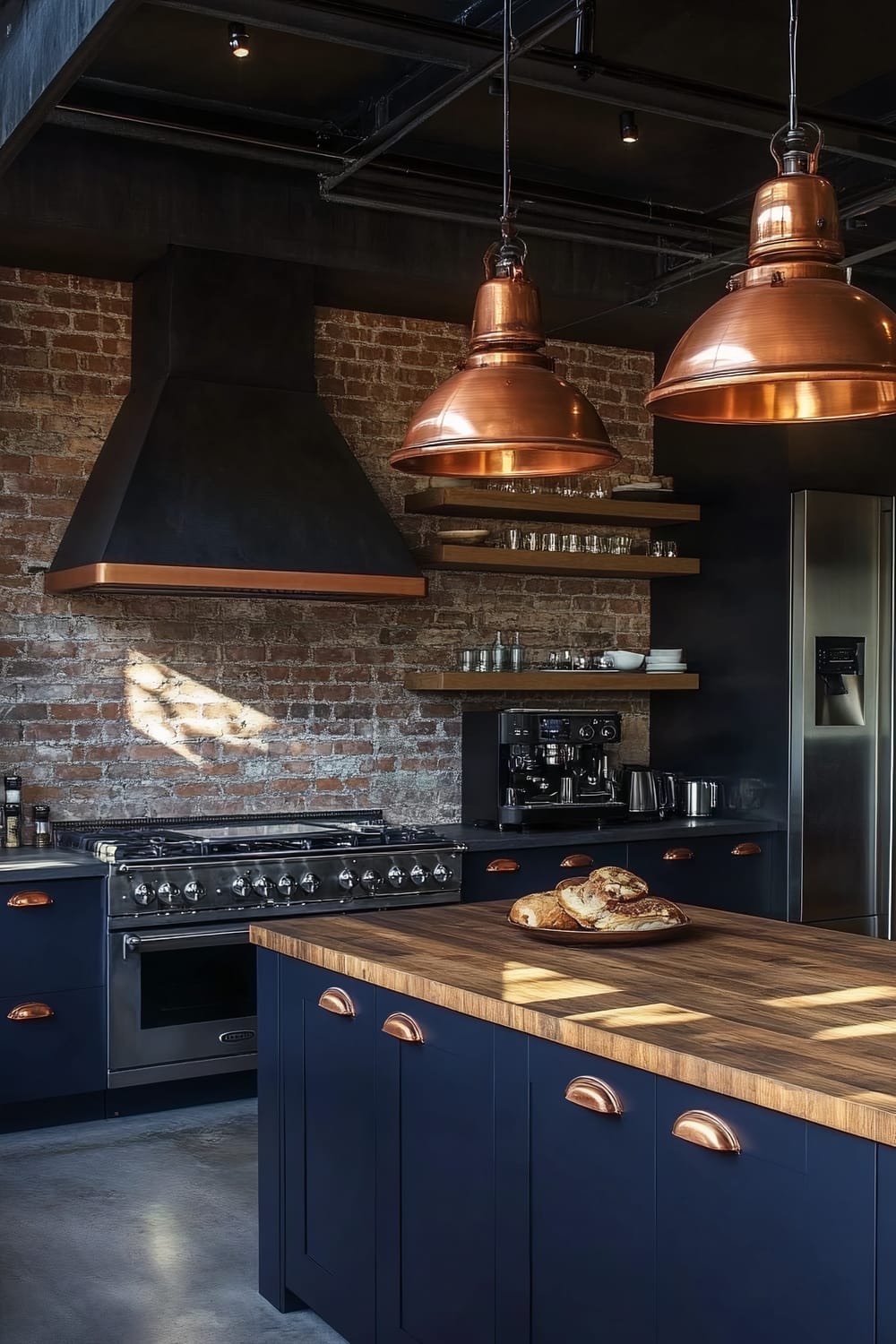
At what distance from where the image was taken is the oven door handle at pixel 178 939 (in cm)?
486

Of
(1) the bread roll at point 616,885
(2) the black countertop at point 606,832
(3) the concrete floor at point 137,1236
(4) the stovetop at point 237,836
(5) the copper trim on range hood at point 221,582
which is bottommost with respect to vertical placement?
(3) the concrete floor at point 137,1236

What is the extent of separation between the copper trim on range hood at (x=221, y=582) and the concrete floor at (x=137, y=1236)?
1.86 meters

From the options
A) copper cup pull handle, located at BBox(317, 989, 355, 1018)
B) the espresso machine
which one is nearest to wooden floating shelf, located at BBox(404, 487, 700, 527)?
the espresso machine

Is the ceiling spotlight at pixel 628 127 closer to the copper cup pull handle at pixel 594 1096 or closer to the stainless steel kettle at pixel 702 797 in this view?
the stainless steel kettle at pixel 702 797

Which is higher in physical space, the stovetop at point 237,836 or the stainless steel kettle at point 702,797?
the stainless steel kettle at point 702,797

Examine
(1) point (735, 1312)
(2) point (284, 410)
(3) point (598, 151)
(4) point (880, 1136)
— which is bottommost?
(1) point (735, 1312)

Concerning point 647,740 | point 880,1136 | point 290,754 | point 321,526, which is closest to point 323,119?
point 321,526

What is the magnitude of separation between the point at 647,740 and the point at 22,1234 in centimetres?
392

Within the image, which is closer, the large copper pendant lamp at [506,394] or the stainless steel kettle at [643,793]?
the large copper pendant lamp at [506,394]

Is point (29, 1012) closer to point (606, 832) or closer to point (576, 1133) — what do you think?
point (606, 832)

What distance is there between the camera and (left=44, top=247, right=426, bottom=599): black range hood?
5.00 meters

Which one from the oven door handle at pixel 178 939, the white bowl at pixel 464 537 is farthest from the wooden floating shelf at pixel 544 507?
the oven door handle at pixel 178 939

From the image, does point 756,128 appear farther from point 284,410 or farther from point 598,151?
point 284,410

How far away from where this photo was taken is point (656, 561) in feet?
21.4
